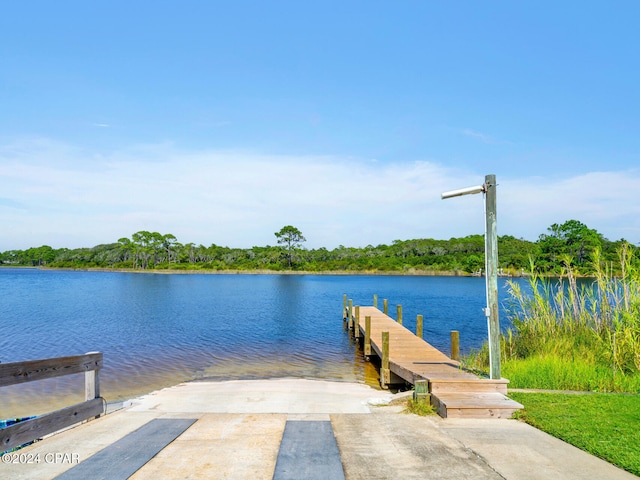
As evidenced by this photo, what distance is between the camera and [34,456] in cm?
507

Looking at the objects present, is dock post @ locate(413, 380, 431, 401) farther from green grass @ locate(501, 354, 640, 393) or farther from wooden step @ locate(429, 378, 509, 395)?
green grass @ locate(501, 354, 640, 393)

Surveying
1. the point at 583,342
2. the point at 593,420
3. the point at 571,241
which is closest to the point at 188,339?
the point at 583,342

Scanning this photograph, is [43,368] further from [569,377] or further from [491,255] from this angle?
[569,377]

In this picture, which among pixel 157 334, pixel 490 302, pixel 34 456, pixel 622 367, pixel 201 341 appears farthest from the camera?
pixel 157 334

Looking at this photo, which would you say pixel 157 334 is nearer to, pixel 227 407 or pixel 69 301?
pixel 227 407

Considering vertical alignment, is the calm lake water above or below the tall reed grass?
below

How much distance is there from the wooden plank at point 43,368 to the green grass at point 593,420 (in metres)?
6.68

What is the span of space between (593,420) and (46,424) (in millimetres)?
7540

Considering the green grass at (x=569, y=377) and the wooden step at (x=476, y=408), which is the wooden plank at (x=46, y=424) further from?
the green grass at (x=569, y=377)

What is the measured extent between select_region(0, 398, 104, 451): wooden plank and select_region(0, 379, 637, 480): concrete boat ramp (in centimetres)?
13

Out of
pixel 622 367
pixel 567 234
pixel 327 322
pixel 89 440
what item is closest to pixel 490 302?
pixel 622 367

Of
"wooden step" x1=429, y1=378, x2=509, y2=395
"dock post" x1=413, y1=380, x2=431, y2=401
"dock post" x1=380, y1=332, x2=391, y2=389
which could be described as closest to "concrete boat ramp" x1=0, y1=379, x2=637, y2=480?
"dock post" x1=413, y1=380, x2=431, y2=401

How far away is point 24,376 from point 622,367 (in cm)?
1097

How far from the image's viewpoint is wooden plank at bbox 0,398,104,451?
505cm
